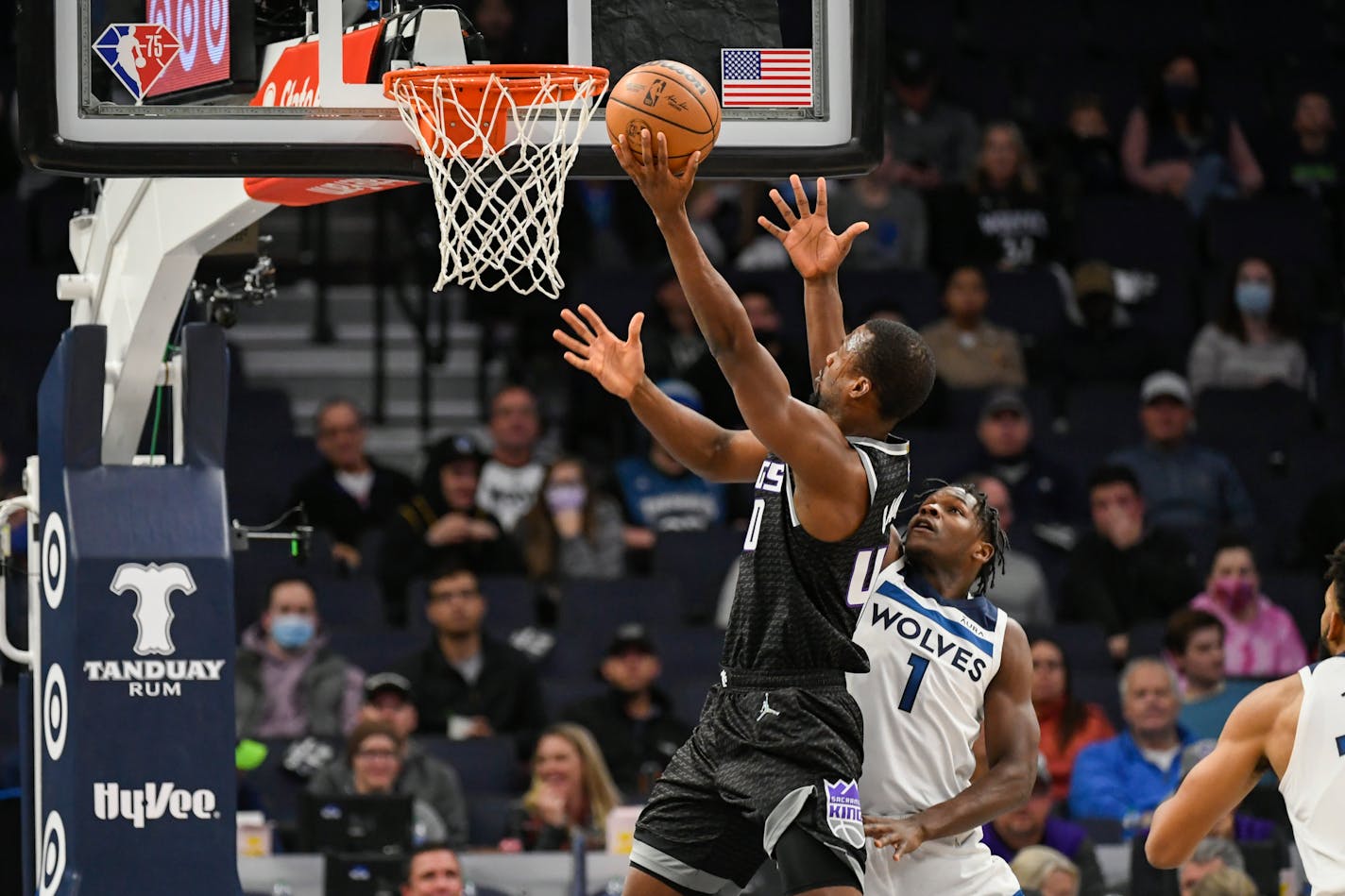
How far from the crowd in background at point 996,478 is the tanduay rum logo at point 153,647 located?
2505 mm

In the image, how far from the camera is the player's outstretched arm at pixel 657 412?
531 cm

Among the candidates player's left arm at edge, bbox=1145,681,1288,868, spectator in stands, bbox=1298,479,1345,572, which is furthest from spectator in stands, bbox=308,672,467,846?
spectator in stands, bbox=1298,479,1345,572

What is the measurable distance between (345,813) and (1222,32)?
9752 mm

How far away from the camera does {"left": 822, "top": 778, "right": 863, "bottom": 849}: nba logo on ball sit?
5305mm

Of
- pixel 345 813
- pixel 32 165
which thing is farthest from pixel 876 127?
pixel 345 813

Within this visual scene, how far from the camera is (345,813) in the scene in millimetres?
8453

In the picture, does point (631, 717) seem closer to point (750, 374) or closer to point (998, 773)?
point (998, 773)

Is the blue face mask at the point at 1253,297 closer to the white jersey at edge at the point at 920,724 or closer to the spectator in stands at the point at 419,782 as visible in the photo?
the spectator in stands at the point at 419,782

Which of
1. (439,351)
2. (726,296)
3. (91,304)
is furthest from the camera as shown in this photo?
(439,351)

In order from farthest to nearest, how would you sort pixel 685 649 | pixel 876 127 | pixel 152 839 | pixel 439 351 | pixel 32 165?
pixel 439 351, pixel 685 649, pixel 152 839, pixel 876 127, pixel 32 165

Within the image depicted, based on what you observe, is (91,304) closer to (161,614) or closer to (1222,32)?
(161,614)

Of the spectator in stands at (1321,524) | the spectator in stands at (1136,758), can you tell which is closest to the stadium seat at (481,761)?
the spectator in stands at (1136,758)

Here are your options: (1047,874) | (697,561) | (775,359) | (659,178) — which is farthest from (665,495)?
(659,178)

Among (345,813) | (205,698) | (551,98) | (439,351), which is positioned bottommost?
(345,813)
